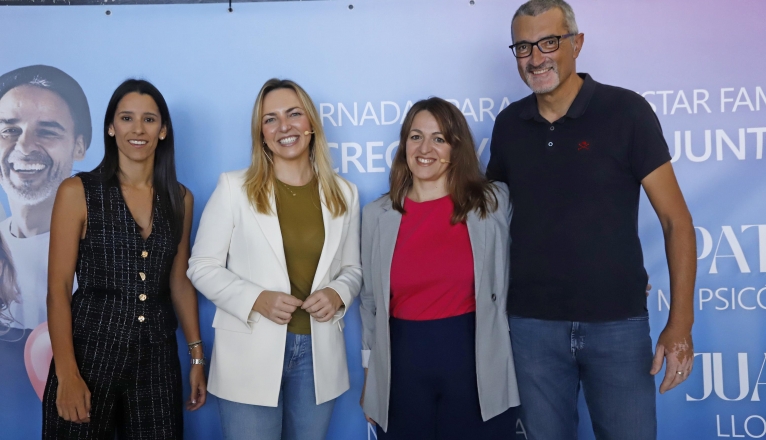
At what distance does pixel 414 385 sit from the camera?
6.60ft

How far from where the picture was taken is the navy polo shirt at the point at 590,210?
1.98 meters

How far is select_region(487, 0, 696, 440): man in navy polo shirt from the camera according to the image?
77.1 inches

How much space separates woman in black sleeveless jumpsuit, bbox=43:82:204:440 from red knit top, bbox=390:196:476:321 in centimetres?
89

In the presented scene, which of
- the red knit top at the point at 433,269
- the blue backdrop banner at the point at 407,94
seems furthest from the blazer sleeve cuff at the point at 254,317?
the blue backdrop banner at the point at 407,94

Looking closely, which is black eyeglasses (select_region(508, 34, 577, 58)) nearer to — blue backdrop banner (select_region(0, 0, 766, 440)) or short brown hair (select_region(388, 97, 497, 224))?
short brown hair (select_region(388, 97, 497, 224))

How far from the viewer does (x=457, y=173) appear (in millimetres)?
2203

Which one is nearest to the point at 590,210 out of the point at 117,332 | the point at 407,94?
the point at 407,94

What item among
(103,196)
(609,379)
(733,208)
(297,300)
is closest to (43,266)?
(103,196)

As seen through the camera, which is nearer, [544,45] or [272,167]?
[544,45]

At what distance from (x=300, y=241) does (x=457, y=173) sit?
63cm

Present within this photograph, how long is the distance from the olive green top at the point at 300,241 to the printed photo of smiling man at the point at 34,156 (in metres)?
1.21

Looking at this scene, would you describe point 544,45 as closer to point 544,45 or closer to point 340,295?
point 544,45

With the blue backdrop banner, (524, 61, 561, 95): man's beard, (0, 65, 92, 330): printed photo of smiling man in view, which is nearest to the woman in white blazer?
the blue backdrop banner

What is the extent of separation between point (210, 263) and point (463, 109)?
1383 millimetres
